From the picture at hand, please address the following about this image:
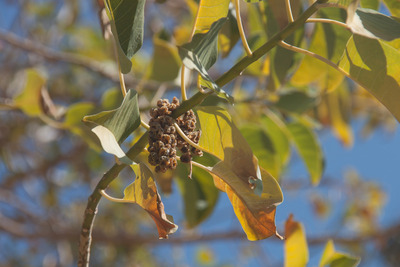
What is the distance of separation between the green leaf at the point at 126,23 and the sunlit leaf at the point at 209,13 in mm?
105

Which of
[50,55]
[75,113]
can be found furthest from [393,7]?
[50,55]

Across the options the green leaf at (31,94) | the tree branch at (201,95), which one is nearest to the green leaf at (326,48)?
the tree branch at (201,95)

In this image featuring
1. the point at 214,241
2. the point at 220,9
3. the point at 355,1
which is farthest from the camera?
the point at 214,241

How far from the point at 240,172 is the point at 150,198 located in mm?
148

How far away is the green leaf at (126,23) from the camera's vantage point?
2.66 feet

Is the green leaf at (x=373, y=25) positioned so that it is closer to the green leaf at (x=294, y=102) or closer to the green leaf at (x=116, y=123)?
the green leaf at (x=116, y=123)

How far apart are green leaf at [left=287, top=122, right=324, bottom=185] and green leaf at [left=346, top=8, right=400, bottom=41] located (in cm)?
95

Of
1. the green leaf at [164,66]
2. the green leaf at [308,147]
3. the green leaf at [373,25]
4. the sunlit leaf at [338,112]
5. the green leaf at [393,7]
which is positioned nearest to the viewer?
the green leaf at [373,25]

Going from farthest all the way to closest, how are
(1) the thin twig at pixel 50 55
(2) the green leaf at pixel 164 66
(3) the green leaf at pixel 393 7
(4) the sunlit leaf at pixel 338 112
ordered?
(4) the sunlit leaf at pixel 338 112, (1) the thin twig at pixel 50 55, (2) the green leaf at pixel 164 66, (3) the green leaf at pixel 393 7

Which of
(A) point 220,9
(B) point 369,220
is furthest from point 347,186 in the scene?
(A) point 220,9

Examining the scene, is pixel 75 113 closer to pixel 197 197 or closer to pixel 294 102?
pixel 197 197

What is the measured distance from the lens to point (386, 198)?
4.67 meters

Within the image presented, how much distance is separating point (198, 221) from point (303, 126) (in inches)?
19.0

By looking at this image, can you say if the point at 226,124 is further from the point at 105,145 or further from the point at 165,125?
the point at 105,145
